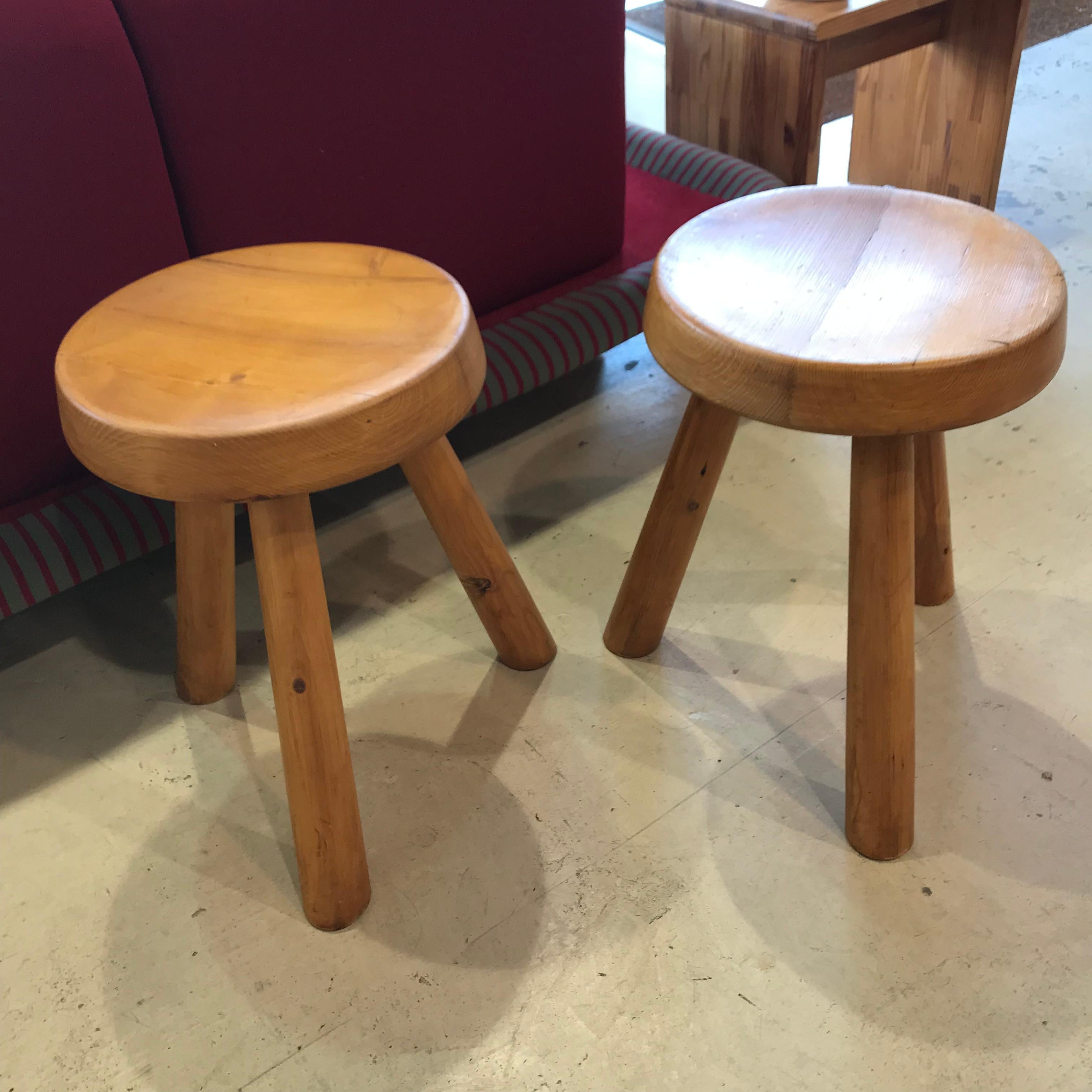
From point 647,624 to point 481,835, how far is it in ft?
1.01

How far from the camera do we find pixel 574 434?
1.67 meters

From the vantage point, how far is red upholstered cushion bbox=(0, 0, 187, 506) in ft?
3.51

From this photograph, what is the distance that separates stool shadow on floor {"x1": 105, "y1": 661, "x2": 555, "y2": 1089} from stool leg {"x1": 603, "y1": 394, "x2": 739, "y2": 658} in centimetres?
13

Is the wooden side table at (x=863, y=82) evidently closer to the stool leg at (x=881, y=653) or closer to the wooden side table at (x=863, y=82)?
the wooden side table at (x=863, y=82)

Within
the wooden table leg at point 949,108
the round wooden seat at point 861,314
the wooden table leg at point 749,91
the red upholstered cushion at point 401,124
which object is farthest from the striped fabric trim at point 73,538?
the wooden table leg at point 949,108

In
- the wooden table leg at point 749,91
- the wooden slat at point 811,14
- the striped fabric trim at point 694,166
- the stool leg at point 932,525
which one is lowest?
the stool leg at point 932,525

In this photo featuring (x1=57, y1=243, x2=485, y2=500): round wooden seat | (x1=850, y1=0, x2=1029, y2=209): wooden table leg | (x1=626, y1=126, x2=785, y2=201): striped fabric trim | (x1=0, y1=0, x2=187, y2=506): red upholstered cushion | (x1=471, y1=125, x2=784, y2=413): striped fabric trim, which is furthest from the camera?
(x1=850, y1=0, x2=1029, y2=209): wooden table leg

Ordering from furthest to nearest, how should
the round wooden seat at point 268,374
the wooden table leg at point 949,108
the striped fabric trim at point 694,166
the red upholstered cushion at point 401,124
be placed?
the wooden table leg at point 949,108
the striped fabric trim at point 694,166
the red upholstered cushion at point 401,124
the round wooden seat at point 268,374

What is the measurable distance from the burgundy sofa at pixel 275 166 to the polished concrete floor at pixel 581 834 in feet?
0.68

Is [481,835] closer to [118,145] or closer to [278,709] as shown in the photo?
[278,709]

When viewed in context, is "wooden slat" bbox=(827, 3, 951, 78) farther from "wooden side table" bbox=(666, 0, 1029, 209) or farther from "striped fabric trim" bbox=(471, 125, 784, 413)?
"striped fabric trim" bbox=(471, 125, 784, 413)

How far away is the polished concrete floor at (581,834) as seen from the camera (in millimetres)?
916

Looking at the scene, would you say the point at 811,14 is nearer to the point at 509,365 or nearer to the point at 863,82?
the point at 863,82

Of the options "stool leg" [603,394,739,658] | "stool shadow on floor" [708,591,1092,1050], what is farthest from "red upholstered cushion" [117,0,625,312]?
"stool shadow on floor" [708,591,1092,1050]
